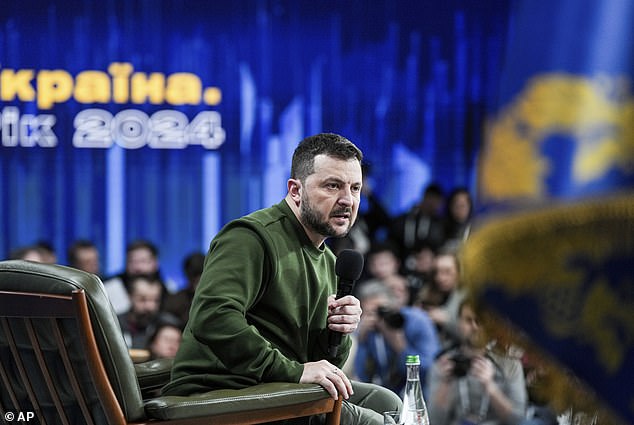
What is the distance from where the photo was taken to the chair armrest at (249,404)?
92.0 inches

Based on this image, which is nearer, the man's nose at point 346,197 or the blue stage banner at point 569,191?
the blue stage banner at point 569,191

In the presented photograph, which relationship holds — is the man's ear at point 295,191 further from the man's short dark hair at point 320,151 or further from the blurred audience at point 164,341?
the blurred audience at point 164,341

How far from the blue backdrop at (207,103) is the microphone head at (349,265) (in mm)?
4501

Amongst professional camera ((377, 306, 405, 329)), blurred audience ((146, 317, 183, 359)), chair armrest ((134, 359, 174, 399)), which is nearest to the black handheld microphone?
chair armrest ((134, 359, 174, 399))

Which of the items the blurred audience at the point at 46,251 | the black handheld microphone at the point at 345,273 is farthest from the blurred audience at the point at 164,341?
the black handheld microphone at the point at 345,273

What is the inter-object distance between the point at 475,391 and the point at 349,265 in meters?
2.06

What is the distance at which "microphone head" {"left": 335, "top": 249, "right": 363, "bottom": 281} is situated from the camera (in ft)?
8.91

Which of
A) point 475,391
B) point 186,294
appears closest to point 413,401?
point 475,391

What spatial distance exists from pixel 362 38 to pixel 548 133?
6737 mm

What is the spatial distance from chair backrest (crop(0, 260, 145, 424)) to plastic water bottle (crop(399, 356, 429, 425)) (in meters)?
0.87

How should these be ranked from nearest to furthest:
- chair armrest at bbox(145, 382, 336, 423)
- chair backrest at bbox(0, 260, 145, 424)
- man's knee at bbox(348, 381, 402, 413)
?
chair backrest at bbox(0, 260, 145, 424), chair armrest at bbox(145, 382, 336, 423), man's knee at bbox(348, 381, 402, 413)

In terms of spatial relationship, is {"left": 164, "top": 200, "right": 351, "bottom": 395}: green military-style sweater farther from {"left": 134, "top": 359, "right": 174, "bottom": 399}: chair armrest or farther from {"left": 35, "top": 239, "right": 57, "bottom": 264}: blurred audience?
{"left": 35, "top": 239, "right": 57, "bottom": 264}: blurred audience

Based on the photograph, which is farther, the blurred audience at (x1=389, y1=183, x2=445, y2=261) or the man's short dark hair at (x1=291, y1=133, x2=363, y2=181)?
the blurred audience at (x1=389, y1=183, x2=445, y2=261)

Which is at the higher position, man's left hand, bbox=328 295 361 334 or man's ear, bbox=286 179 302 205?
man's ear, bbox=286 179 302 205
